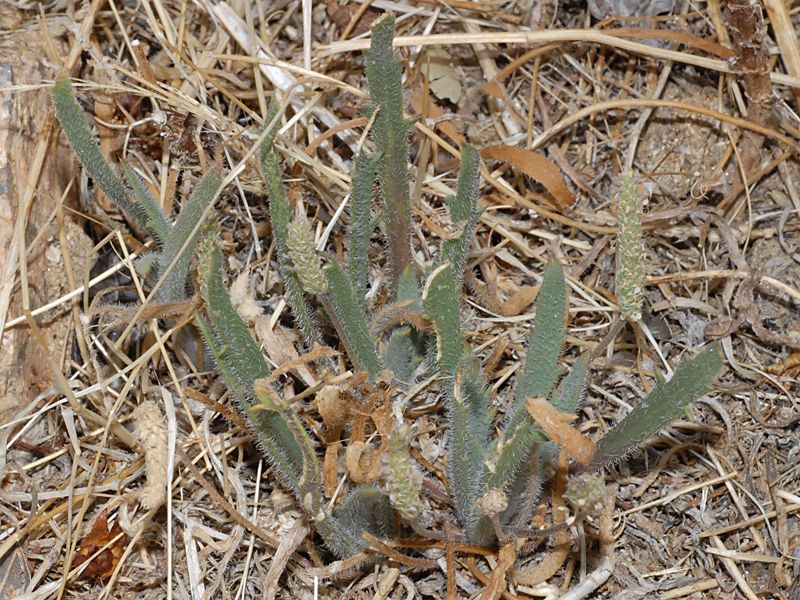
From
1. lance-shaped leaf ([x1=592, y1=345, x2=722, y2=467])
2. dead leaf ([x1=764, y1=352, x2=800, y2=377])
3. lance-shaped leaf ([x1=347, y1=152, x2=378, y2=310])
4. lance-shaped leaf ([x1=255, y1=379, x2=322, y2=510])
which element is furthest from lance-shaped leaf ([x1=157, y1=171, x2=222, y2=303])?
dead leaf ([x1=764, y1=352, x2=800, y2=377])

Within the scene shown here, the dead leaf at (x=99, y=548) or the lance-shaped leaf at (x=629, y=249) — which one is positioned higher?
the lance-shaped leaf at (x=629, y=249)

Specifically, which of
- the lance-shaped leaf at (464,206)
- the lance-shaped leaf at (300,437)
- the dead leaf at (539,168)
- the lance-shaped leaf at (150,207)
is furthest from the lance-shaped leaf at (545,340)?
the lance-shaped leaf at (150,207)

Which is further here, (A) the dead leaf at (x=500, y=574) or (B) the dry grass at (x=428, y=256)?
(B) the dry grass at (x=428, y=256)

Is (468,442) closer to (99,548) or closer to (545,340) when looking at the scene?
(545,340)

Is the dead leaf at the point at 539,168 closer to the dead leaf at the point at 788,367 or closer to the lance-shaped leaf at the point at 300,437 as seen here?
the dead leaf at the point at 788,367

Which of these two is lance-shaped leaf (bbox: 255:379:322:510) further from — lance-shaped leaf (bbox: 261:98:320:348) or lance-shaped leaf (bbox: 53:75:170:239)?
lance-shaped leaf (bbox: 53:75:170:239)

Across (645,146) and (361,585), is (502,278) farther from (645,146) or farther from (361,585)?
(361,585)
